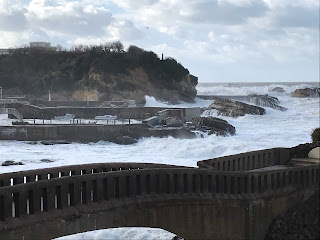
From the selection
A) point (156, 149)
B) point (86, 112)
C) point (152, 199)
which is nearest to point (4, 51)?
point (86, 112)

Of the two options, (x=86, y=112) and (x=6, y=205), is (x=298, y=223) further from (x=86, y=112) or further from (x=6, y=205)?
(x=86, y=112)

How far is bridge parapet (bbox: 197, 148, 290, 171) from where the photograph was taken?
12.6 meters

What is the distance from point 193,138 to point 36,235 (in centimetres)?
2331

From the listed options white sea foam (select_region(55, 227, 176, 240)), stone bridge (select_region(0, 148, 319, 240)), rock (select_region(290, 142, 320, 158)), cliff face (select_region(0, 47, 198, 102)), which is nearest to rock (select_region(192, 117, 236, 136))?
rock (select_region(290, 142, 320, 158))

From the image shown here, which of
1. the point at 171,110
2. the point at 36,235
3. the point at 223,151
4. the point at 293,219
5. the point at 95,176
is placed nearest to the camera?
the point at 36,235

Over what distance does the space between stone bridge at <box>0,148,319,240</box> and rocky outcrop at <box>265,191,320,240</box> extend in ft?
0.64

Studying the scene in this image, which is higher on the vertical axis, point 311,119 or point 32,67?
point 32,67

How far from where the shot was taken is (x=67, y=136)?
103 feet

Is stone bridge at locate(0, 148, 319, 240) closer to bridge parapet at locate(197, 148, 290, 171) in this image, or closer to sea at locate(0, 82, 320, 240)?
bridge parapet at locate(197, 148, 290, 171)

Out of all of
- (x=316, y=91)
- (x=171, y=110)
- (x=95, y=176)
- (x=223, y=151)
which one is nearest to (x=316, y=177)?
(x=95, y=176)

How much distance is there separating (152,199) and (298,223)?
387 centimetres

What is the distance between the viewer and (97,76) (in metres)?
63.3

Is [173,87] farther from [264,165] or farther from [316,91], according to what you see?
[264,165]

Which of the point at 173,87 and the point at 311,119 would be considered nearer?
the point at 311,119
